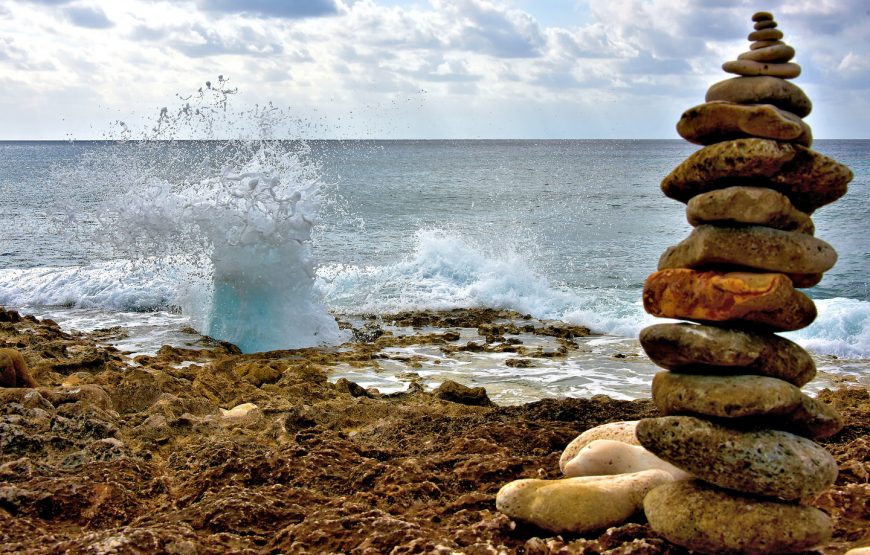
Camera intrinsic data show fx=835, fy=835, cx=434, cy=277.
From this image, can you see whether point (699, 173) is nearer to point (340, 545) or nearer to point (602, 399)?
point (340, 545)

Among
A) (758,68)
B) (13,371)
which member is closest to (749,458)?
(758,68)

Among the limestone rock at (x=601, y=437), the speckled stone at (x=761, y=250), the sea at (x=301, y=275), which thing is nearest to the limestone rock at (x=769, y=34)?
the speckled stone at (x=761, y=250)

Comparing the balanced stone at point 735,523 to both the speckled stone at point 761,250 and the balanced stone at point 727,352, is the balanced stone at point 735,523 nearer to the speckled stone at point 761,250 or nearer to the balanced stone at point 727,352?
the balanced stone at point 727,352

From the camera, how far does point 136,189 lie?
14852mm

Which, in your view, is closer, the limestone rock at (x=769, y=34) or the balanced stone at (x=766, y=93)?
the balanced stone at (x=766, y=93)

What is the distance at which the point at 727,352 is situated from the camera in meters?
3.89

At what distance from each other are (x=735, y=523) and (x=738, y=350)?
0.78 metres

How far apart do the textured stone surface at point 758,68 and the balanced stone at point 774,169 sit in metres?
0.44

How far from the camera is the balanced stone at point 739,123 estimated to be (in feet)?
13.2

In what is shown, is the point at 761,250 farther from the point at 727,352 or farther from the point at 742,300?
the point at 727,352

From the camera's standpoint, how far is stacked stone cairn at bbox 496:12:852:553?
12.3 ft

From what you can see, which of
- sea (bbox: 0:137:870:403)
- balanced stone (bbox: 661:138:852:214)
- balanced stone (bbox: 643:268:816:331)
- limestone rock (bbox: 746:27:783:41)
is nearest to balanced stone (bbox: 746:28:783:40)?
limestone rock (bbox: 746:27:783:41)

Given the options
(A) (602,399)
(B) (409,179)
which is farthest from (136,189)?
(B) (409,179)

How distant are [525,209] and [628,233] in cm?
995
